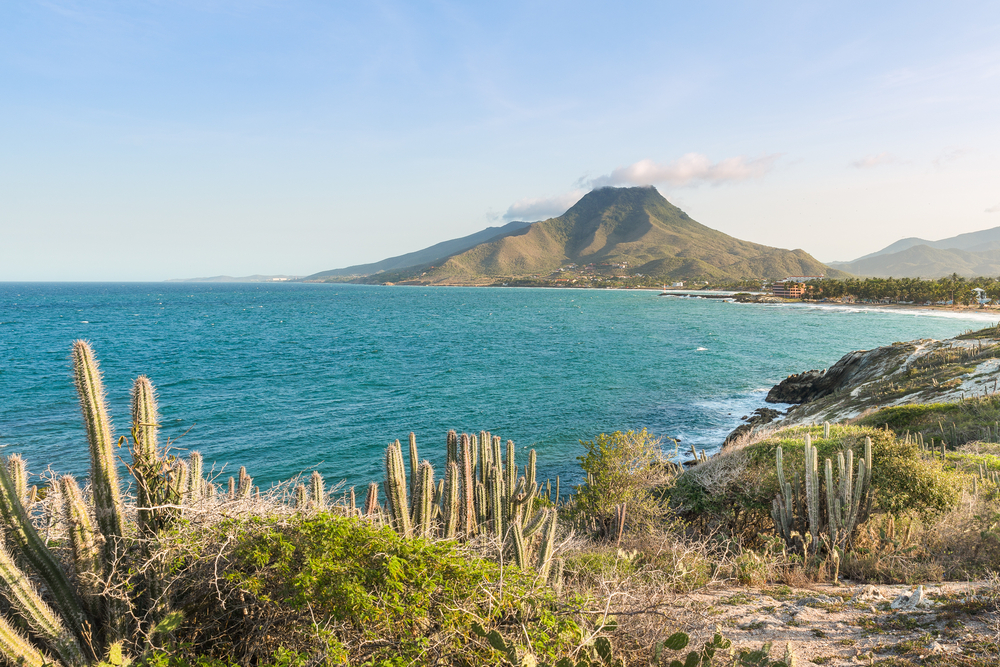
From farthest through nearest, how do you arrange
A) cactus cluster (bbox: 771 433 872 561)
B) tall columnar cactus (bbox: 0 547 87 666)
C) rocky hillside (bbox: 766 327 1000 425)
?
rocky hillside (bbox: 766 327 1000 425), cactus cluster (bbox: 771 433 872 561), tall columnar cactus (bbox: 0 547 87 666)

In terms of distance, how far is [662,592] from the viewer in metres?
7.05

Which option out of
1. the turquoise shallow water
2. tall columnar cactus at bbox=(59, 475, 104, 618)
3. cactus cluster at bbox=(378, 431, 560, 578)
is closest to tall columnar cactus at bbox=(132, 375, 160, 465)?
tall columnar cactus at bbox=(59, 475, 104, 618)

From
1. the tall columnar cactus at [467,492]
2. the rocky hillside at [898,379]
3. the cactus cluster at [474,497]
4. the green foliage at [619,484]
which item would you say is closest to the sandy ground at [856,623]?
the cactus cluster at [474,497]

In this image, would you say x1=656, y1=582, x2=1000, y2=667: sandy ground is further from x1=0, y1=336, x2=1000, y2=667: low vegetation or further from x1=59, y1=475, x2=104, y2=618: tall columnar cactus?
x1=59, y1=475, x2=104, y2=618: tall columnar cactus

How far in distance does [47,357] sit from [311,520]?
63.7 meters

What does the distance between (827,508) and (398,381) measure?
3531 cm

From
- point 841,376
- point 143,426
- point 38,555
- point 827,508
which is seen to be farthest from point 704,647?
point 841,376

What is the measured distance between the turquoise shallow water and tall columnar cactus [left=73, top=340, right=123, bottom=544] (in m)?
6.90

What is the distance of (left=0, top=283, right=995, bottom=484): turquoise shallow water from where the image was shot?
2603 centimetres

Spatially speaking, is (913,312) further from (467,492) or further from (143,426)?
(143,426)

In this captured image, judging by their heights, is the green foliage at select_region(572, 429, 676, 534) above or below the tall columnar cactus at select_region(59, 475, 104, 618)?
below

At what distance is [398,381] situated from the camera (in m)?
42.2

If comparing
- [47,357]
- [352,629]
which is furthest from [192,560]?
[47,357]

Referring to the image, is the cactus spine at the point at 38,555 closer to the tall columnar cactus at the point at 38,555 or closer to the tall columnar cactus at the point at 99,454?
the tall columnar cactus at the point at 38,555
